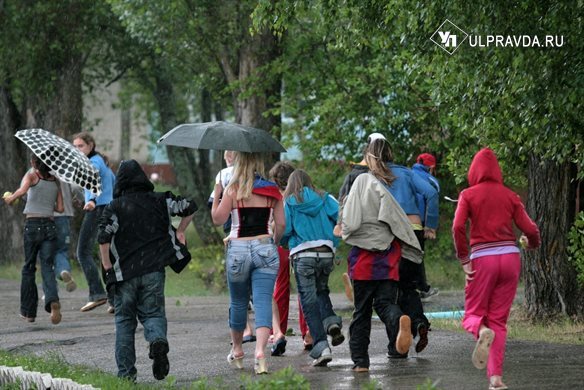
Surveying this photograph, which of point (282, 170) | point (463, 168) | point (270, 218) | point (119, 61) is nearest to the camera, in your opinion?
point (270, 218)

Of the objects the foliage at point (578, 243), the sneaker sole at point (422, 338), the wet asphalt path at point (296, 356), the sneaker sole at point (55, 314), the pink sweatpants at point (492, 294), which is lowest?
the wet asphalt path at point (296, 356)

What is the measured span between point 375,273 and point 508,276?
1.49 meters

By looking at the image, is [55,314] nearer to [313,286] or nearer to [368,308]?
[313,286]

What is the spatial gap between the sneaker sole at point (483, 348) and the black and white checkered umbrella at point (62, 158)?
6.35 meters

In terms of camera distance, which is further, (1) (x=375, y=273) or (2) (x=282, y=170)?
(2) (x=282, y=170)

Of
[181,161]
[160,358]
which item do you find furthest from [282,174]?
[181,161]

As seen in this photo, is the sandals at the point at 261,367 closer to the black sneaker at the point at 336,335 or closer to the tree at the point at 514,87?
the black sneaker at the point at 336,335

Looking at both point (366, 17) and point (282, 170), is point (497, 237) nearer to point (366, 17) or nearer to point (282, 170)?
point (282, 170)

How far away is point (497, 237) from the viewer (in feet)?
31.6

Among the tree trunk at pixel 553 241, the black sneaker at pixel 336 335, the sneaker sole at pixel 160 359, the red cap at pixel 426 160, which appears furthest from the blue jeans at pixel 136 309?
the tree trunk at pixel 553 241

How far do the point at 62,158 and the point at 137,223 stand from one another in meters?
4.53

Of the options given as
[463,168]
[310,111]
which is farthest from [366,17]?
[310,111]

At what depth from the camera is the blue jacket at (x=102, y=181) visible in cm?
1561

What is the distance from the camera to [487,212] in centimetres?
965
